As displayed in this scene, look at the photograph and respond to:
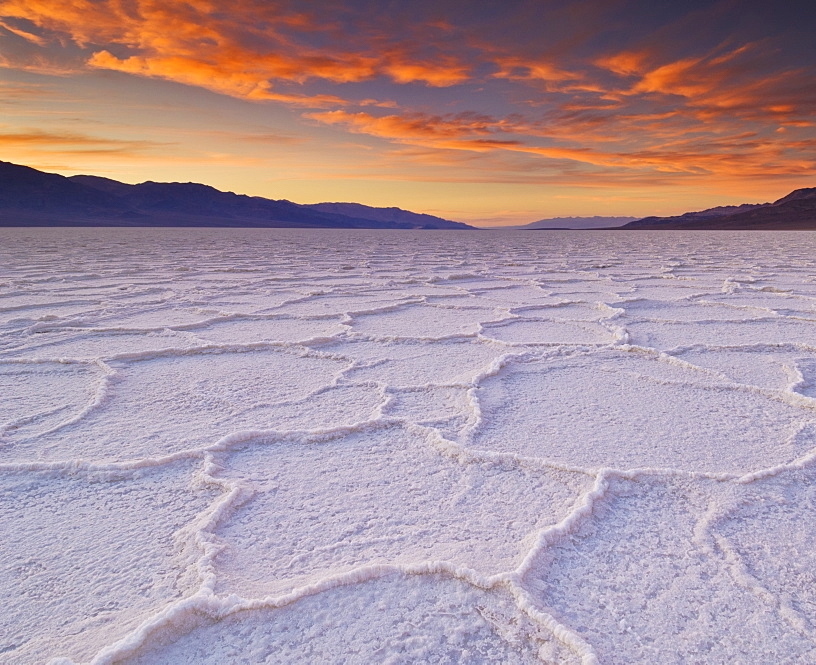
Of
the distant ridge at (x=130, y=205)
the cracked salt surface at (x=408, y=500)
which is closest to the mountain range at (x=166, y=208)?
the distant ridge at (x=130, y=205)

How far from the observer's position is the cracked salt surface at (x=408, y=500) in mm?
879

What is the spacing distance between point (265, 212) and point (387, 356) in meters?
144

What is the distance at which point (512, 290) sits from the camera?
5195 millimetres

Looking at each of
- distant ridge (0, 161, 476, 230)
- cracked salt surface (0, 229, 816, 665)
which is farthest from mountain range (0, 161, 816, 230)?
cracked salt surface (0, 229, 816, 665)

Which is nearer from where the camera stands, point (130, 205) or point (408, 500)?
point (408, 500)

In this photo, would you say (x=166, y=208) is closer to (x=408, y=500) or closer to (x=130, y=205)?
(x=130, y=205)

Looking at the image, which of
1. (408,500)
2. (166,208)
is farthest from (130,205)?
(408,500)

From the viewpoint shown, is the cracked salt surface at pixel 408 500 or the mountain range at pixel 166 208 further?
the mountain range at pixel 166 208

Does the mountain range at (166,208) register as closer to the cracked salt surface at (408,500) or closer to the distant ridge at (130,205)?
the distant ridge at (130,205)

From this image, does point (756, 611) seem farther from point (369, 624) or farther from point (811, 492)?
point (369, 624)

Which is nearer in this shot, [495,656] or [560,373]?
[495,656]

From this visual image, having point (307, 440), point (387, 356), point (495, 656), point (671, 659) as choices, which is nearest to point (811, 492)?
point (671, 659)

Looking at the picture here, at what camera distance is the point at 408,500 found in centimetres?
128

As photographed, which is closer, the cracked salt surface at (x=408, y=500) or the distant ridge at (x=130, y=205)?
the cracked salt surface at (x=408, y=500)
